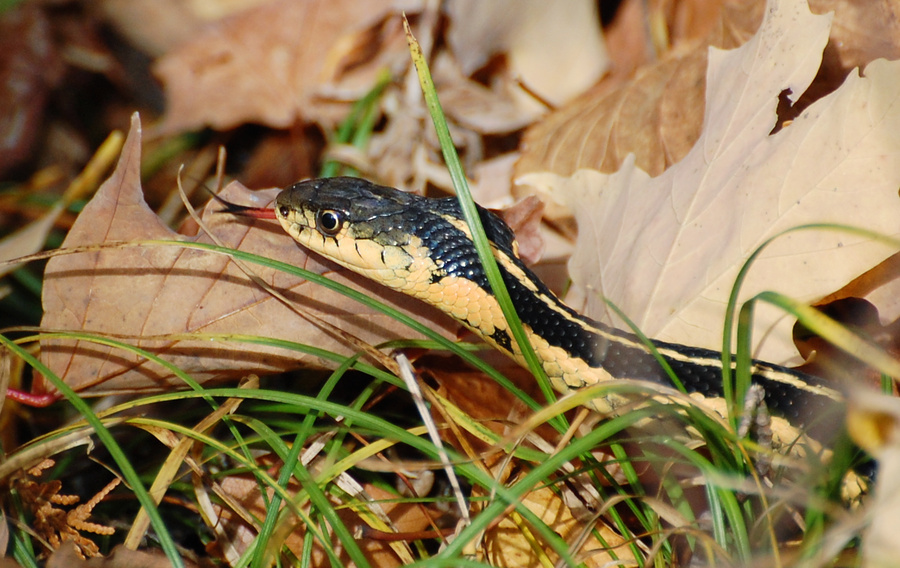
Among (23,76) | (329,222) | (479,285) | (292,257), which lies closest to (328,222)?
(329,222)

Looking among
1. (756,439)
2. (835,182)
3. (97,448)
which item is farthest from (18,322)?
(835,182)

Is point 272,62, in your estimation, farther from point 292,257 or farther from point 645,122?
point 645,122

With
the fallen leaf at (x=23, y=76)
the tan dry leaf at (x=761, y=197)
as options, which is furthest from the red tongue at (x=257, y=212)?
the fallen leaf at (x=23, y=76)

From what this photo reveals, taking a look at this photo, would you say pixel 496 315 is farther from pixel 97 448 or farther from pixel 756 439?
pixel 97 448

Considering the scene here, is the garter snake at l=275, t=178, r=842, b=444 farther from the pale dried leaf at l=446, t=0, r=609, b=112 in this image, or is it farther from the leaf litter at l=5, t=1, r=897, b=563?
the pale dried leaf at l=446, t=0, r=609, b=112

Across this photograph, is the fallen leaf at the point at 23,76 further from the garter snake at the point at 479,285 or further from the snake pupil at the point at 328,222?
the snake pupil at the point at 328,222

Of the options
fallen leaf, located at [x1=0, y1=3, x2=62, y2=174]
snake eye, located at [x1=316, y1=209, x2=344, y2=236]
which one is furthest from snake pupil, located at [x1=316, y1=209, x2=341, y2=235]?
fallen leaf, located at [x1=0, y1=3, x2=62, y2=174]
